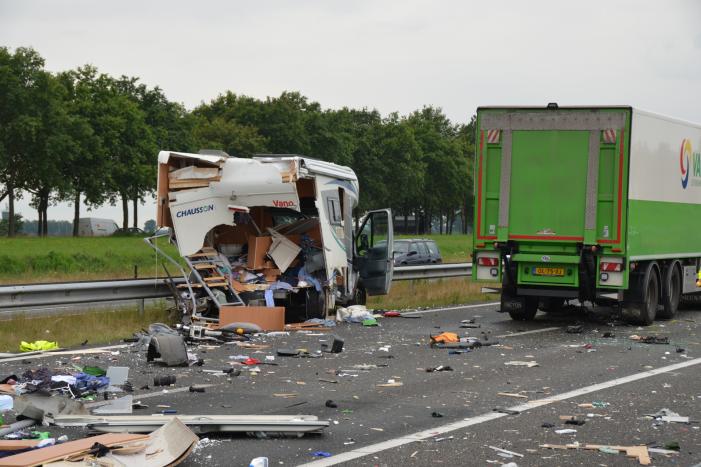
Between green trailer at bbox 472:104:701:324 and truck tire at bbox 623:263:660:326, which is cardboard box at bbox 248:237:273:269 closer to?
green trailer at bbox 472:104:701:324

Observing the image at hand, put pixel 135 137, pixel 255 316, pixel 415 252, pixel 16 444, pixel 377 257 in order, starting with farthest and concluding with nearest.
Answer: pixel 135 137
pixel 415 252
pixel 377 257
pixel 255 316
pixel 16 444

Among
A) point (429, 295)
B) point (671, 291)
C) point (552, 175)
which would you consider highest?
point (552, 175)

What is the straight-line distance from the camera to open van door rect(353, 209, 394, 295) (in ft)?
59.7

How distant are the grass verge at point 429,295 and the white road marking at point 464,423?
9297 mm

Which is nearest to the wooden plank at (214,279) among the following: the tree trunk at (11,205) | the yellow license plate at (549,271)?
the yellow license plate at (549,271)

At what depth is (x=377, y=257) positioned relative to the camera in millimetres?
18312

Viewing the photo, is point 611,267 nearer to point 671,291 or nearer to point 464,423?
point 671,291

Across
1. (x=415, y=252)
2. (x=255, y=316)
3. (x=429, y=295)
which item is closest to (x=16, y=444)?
(x=255, y=316)

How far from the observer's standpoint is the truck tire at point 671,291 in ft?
57.4

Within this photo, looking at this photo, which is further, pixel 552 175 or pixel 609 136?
pixel 552 175

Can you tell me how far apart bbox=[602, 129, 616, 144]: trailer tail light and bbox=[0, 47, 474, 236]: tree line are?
5641 cm

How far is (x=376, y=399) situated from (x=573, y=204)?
7655mm

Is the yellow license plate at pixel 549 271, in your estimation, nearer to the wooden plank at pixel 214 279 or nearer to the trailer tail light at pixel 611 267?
the trailer tail light at pixel 611 267

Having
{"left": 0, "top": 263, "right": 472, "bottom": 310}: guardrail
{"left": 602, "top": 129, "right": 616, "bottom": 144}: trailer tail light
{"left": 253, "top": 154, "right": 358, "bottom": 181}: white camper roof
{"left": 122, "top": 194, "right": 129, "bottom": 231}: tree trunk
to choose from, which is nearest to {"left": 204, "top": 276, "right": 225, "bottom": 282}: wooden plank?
{"left": 0, "top": 263, "right": 472, "bottom": 310}: guardrail
